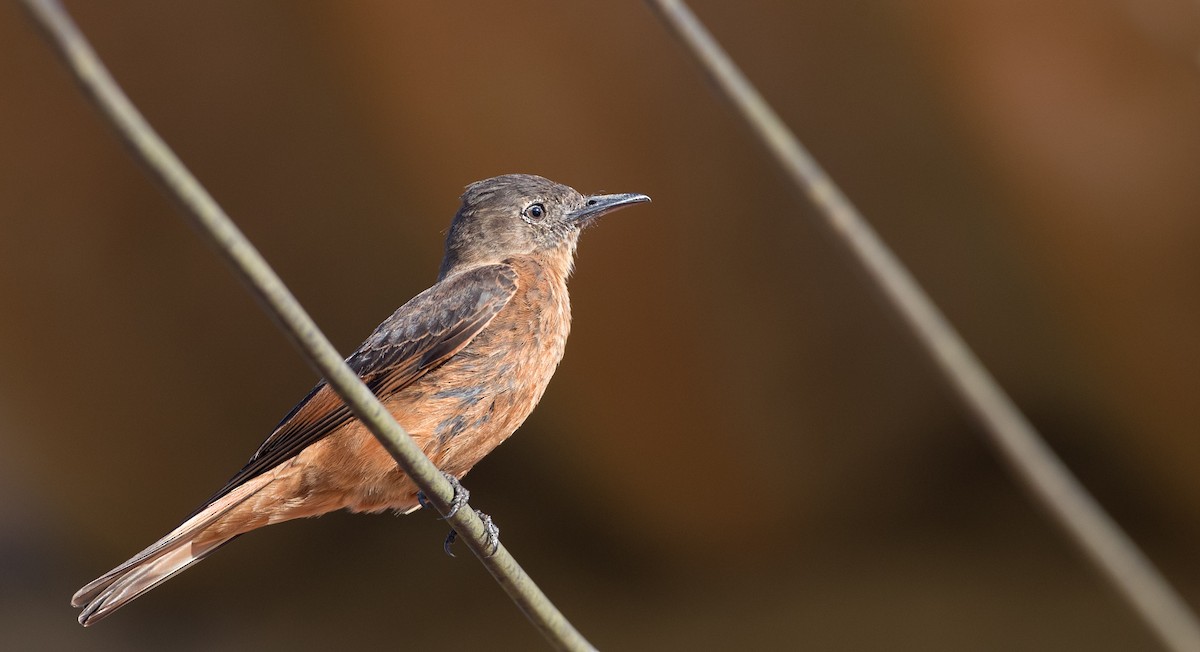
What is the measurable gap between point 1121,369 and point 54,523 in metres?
6.17

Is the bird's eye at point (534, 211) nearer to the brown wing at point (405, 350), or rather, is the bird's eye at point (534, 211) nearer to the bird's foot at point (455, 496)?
the brown wing at point (405, 350)

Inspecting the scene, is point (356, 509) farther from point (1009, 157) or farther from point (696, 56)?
point (1009, 157)

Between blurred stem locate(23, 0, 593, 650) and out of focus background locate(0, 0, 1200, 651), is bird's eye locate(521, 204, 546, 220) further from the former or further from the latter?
blurred stem locate(23, 0, 593, 650)

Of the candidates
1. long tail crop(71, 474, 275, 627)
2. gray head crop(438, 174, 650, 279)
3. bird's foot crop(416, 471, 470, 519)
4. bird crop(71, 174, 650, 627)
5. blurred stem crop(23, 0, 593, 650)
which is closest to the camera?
blurred stem crop(23, 0, 593, 650)

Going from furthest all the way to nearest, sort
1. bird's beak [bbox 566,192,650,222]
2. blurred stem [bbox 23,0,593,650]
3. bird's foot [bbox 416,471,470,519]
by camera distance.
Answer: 1. bird's beak [bbox 566,192,650,222]
2. bird's foot [bbox 416,471,470,519]
3. blurred stem [bbox 23,0,593,650]

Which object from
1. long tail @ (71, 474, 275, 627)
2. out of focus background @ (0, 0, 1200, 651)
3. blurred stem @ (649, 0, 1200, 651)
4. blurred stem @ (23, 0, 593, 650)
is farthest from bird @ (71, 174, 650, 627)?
blurred stem @ (649, 0, 1200, 651)

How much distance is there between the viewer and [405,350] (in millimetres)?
3875

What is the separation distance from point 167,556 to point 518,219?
1.62 meters

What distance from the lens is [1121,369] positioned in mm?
6754

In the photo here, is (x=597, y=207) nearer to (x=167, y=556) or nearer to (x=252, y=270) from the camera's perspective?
(x=167, y=556)

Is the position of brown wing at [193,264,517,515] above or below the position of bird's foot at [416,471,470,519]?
above

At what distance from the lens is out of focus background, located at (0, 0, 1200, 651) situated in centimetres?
599

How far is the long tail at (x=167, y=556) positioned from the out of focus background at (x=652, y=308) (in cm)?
250

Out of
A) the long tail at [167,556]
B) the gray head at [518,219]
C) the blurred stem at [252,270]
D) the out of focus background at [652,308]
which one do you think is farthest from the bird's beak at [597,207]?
the blurred stem at [252,270]
